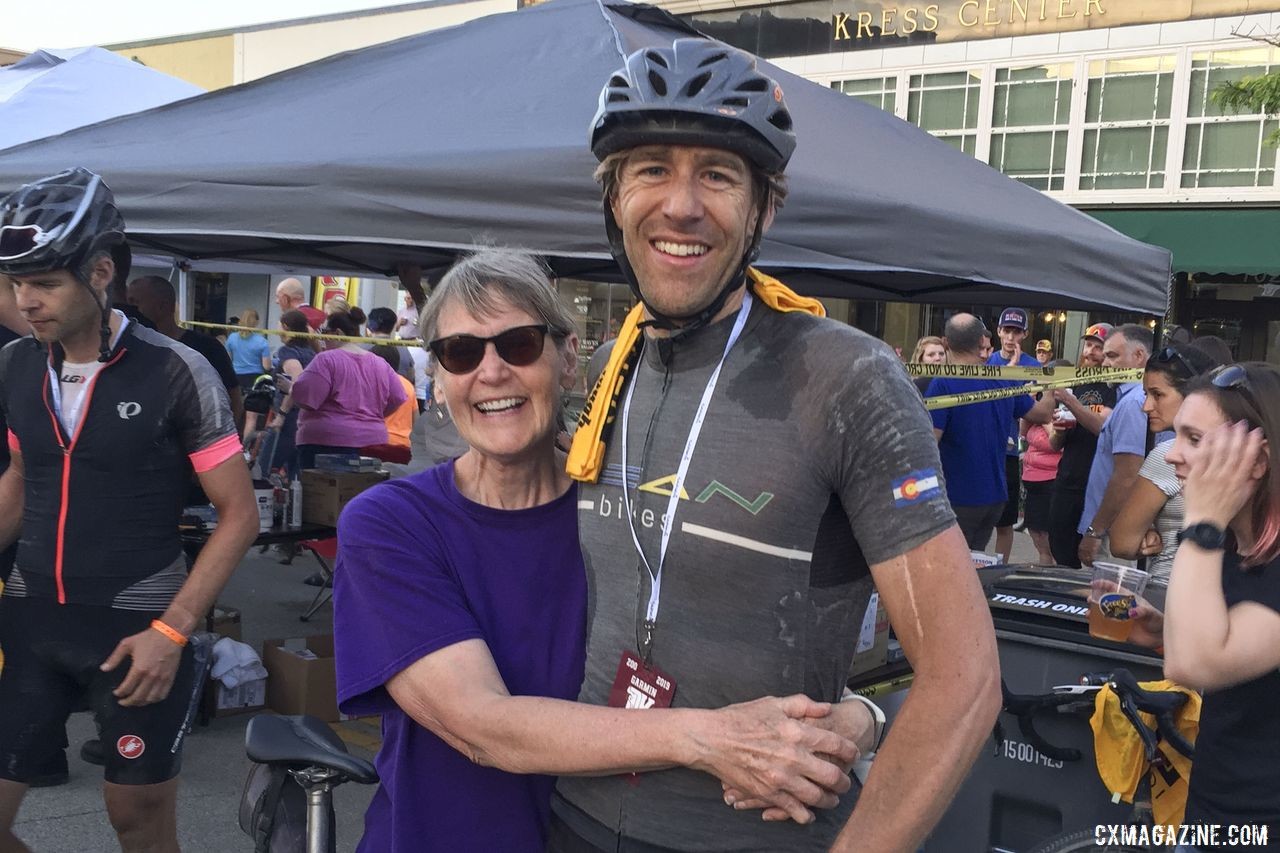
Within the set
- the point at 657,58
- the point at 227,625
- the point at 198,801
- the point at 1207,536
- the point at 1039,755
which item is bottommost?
the point at 198,801

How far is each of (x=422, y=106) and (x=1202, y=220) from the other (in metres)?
15.2

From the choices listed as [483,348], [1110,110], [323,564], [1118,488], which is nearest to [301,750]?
[483,348]

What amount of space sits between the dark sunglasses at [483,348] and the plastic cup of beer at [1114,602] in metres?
2.06

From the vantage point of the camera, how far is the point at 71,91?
7.81 m

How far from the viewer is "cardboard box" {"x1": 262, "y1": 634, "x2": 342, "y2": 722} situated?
5.42 m

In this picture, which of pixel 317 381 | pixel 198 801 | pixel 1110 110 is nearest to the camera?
pixel 198 801

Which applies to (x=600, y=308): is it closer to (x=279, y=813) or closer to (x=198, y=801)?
(x=198, y=801)

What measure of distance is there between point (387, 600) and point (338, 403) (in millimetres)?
6137

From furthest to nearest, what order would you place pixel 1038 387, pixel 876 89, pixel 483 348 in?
pixel 876 89 < pixel 1038 387 < pixel 483 348

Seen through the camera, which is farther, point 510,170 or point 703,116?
point 510,170

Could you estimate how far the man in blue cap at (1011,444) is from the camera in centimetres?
831

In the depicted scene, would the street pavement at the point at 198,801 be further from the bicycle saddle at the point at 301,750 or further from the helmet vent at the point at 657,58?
the helmet vent at the point at 657,58

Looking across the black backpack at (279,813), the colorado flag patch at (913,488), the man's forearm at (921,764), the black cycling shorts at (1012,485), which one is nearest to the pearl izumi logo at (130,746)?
the black backpack at (279,813)

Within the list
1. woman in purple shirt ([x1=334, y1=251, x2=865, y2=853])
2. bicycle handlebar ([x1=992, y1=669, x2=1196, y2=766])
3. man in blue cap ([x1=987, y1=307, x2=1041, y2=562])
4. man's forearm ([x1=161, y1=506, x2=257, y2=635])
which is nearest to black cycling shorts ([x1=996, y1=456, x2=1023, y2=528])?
man in blue cap ([x1=987, y1=307, x2=1041, y2=562])
